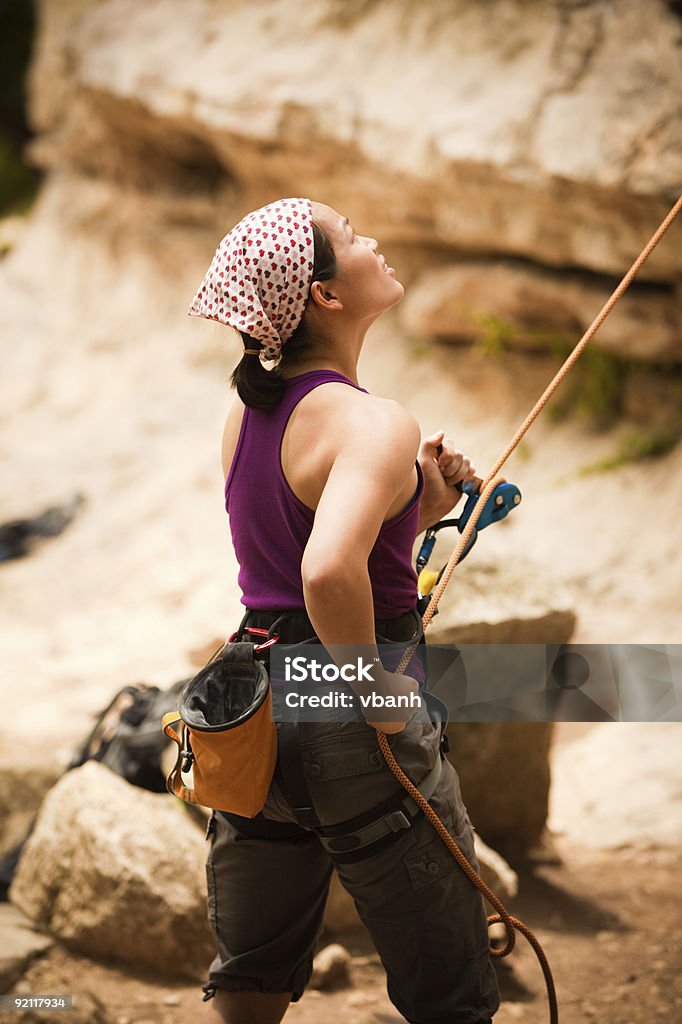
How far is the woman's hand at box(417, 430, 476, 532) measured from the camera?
192 centimetres

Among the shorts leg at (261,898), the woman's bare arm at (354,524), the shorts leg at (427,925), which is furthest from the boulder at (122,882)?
the woman's bare arm at (354,524)

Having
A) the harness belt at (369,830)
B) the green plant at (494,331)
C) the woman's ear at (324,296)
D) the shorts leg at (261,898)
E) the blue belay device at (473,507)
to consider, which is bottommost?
the green plant at (494,331)

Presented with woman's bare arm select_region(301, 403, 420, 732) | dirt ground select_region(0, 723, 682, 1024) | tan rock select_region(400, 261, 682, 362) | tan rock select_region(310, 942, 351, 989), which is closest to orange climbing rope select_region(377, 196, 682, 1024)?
woman's bare arm select_region(301, 403, 420, 732)

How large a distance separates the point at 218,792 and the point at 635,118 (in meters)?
4.42

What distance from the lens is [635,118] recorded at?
4918 millimetres

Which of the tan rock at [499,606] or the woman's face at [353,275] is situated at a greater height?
the woman's face at [353,275]

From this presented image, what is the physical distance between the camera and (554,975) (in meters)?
2.59

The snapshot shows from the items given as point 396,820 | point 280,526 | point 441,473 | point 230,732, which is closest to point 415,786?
point 396,820

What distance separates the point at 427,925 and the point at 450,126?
494 centimetres

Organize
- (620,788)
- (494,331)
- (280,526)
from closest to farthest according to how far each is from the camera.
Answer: (280,526) → (620,788) → (494,331)

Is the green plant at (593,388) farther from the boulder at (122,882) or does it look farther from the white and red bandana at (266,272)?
the white and red bandana at (266,272)

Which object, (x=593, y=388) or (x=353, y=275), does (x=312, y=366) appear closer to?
(x=353, y=275)

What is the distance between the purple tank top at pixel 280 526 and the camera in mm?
1626

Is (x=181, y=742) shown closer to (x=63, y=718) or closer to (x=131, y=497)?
(x=63, y=718)
